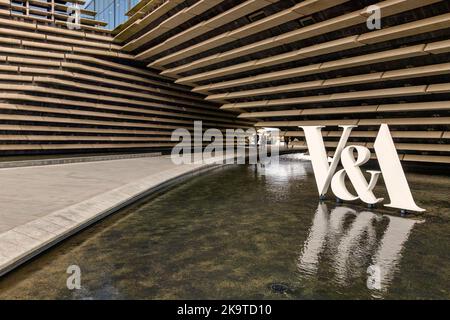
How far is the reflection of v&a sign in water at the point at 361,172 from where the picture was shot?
18.7 ft

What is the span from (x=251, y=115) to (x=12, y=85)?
1076 cm

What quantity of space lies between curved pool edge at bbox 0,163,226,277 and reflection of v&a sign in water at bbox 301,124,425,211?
4188 mm

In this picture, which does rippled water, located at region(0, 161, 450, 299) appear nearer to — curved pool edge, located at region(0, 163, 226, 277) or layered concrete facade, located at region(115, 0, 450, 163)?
curved pool edge, located at region(0, 163, 226, 277)

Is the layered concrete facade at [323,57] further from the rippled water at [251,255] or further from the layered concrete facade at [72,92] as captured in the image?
the rippled water at [251,255]

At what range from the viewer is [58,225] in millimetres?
4328

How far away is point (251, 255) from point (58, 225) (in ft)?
9.22

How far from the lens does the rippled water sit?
2.85 metres

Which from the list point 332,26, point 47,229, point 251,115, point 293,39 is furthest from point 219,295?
point 251,115

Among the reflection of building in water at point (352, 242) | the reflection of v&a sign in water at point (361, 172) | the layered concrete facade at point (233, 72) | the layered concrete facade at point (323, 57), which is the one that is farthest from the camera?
the layered concrete facade at point (233, 72)

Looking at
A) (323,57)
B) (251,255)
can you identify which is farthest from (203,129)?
(251,255)

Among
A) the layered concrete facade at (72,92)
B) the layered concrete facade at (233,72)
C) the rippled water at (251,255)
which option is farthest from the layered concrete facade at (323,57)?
the rippled water at (251,255)

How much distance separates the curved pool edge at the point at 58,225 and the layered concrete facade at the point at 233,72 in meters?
6.32

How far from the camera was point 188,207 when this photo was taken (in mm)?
6215

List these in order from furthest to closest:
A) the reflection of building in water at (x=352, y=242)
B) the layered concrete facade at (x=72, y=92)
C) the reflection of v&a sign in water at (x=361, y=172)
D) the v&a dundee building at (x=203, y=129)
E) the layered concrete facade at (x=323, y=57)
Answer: the layered concrete facade at (x=72, y=92) < the layered concrete facade at (x=323, y=57) < the reflection of v&a sign in water at (x=361, y=172) < the reflection of building in water at (x=352, y=242) < the v&a dundee building at (x=203, y=129)
